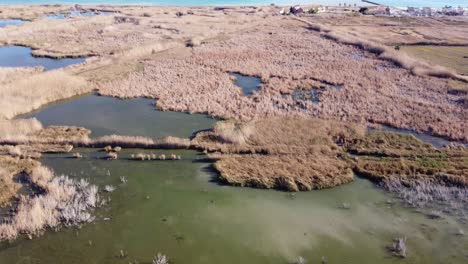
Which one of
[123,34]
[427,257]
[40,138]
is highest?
[123,34]

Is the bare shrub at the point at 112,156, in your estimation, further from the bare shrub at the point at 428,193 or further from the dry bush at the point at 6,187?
the bare shrub at the point at 428,193

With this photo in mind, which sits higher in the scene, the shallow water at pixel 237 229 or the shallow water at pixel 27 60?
the shallow water at pixel 27 60

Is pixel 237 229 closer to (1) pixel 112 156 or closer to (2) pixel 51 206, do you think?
(2) pixel 51 206

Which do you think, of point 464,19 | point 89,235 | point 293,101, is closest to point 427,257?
point 89,235

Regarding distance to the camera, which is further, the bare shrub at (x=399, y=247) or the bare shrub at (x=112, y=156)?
the bare shrub at (x=112, y=156)

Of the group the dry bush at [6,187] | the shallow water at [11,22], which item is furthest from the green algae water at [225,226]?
the shallow water at [11,22]

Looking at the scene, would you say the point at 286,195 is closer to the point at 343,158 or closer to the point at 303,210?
the point at 303,210
